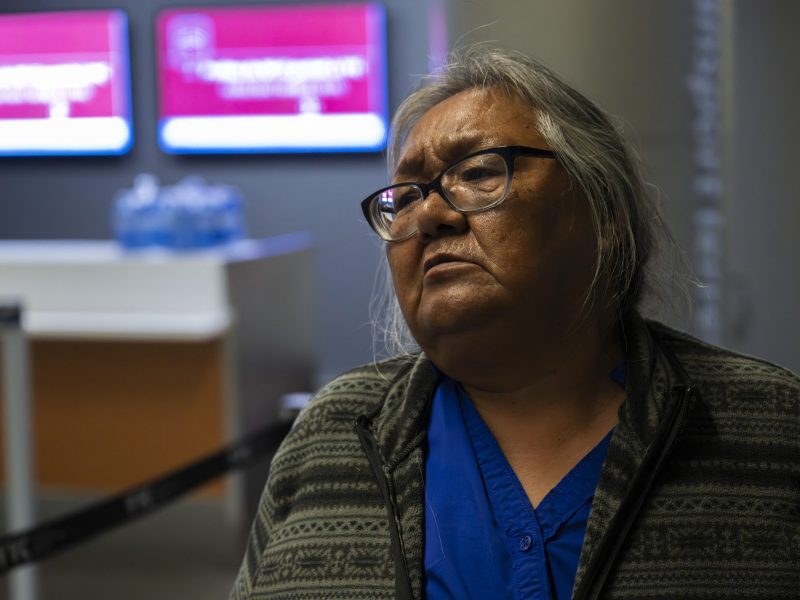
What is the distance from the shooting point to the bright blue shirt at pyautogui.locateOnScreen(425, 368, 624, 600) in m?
1.14

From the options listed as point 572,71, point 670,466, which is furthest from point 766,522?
point 572,71

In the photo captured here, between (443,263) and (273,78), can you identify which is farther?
(273,78)

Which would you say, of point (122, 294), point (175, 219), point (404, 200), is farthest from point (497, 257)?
point (175, 219)

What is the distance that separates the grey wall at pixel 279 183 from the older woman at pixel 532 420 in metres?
6.03

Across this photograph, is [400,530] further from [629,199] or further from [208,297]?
[208,297]

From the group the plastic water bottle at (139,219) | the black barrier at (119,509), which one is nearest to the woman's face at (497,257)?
the black barrier at (119,509)

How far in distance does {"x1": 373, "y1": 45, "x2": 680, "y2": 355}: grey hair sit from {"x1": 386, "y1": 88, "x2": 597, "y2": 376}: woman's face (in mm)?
14

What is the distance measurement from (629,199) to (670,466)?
31cm

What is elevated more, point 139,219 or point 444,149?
point 444,149

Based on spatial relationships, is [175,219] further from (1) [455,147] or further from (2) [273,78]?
(1) [455,147]

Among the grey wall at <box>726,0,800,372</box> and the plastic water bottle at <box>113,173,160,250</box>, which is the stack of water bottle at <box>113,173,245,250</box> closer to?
the plastic water bottle at <box>113,173,160,250</box>

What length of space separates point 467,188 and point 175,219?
3.94m

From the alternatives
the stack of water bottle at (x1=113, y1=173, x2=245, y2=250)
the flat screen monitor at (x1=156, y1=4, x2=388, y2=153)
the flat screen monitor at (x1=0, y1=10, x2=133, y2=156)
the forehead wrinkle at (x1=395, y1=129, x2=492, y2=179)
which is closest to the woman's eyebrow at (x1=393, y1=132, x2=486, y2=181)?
the forehead wrinkle at (x1=395, y1=129, x2=492, y2=179)

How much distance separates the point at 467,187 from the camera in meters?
1.17
